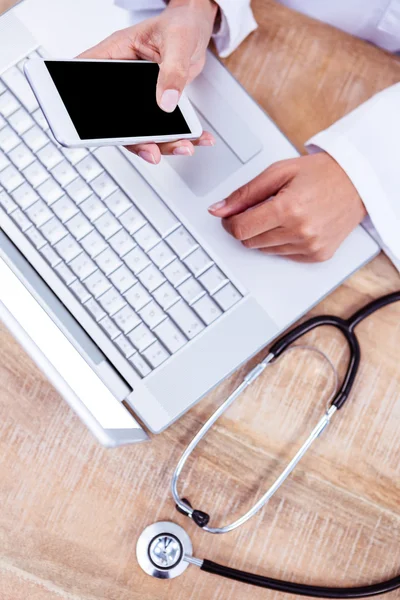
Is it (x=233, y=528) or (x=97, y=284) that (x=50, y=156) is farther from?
(x=233, y=528)

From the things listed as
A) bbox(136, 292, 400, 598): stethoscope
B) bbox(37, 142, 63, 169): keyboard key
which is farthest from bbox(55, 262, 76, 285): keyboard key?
bbox(136, 292, 400, 598): stethoscope

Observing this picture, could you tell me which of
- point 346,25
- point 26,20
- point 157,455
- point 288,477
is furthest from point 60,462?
point 346,25

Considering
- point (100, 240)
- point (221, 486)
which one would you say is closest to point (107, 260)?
point (100, 240)

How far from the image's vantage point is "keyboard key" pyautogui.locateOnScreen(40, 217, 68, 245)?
1.92ft

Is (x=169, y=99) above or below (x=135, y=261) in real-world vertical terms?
above

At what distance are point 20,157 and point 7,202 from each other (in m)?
0.05

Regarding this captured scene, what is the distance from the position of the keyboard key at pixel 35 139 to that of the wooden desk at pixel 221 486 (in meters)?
0.21

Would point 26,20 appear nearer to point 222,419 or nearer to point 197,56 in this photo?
point 197,56

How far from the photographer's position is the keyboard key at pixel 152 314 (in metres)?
0.57

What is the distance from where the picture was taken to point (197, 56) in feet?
2.04

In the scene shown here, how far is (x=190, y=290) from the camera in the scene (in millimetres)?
582

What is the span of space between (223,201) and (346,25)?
0.92 feet

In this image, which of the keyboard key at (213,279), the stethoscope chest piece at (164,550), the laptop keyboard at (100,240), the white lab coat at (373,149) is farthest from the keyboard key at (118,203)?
the stethoscope chest piece at (164,550)

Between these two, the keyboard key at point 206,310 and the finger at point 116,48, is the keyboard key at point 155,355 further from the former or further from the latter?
the finger at point 116,48
